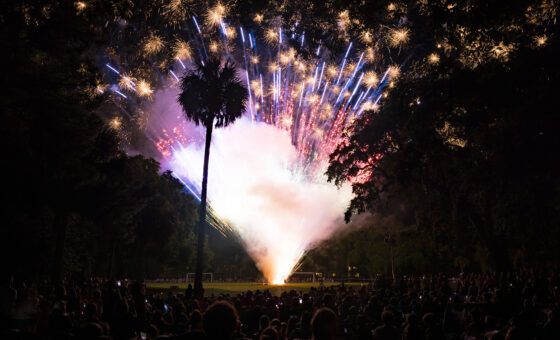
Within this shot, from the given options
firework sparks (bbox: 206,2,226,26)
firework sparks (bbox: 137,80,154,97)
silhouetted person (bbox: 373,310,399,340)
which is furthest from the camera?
firework sparks (bbox: 137,80,154,97)

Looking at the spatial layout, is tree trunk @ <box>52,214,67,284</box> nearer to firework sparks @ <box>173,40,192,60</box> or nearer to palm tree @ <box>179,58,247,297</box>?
palm tree @ <box>179,58,247,297</box>

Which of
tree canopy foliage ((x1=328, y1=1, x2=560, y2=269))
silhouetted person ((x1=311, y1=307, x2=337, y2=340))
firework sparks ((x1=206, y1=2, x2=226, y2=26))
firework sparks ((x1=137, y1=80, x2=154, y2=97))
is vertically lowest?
silhouetted person ((x1=311, y1=307, x2=337, y2=340))

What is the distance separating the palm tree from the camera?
27.6 metres

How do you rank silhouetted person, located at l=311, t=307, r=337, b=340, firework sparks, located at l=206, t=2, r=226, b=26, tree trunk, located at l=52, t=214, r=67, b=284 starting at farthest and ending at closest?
1. firework sparks, located at l=206, t=2, r=226, b=26
2. tree trunk, located at l=52, t=214, r=67, b=284
3. silhouetted person, located at l=311, t=307, r=337, b=340

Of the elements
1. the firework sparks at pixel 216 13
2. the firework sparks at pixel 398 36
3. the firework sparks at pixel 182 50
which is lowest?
the firework sparks at pixel 398 36

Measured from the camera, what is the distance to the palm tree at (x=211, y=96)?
1086 inches

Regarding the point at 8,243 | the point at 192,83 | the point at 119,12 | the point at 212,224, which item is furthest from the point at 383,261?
the point at 119,12

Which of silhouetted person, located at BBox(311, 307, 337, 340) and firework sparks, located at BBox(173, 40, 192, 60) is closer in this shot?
silhouetted person, located at BBox(311, 307, 337, 340)

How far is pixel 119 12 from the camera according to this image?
39.6ft

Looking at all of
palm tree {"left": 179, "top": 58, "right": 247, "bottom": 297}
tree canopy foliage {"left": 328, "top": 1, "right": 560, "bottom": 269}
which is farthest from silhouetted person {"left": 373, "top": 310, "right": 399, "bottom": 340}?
palm tree {"left": 179, "top": 58, "right": 247, "bottom": 297}

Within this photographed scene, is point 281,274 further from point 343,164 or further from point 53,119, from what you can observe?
point 53,119

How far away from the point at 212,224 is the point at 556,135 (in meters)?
68.1

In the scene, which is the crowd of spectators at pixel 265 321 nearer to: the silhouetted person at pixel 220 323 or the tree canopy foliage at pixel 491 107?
the silhouetted person at pixel 220 323

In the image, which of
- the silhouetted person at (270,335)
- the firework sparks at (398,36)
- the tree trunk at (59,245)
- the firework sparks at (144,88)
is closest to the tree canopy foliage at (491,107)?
the firework sparks at (398,36)
